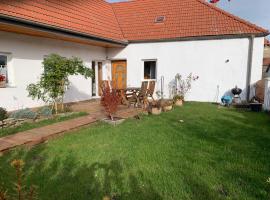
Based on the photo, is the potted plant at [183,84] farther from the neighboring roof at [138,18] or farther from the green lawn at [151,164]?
the green lawn at [151,164]

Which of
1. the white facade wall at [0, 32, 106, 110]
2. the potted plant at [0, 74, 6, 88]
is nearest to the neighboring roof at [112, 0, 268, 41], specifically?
the white facade wall at [0, 32, 106, 110]

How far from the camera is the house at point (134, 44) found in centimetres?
908

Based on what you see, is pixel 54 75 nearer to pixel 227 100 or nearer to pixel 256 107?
pixel 227 100

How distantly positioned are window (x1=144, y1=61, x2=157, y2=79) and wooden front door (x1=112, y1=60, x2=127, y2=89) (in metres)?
1.35

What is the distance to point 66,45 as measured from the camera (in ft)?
37.0

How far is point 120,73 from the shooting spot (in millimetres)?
14812

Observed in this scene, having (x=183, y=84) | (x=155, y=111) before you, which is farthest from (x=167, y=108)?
(x=183, y=84)

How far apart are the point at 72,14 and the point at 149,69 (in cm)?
544

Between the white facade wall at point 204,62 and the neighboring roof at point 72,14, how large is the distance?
6.68 ft

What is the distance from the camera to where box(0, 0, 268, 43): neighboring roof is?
400 inches

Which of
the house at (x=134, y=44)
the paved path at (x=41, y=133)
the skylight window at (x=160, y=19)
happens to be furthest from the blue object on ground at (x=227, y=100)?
the paved path at (x=41, y=133)

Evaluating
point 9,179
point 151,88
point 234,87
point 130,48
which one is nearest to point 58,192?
point 9,179

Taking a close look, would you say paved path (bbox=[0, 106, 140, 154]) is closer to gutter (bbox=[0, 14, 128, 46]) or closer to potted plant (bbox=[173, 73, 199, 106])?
gutter (bbox=[0, 14, 128, 46])

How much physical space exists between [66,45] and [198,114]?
707cm
